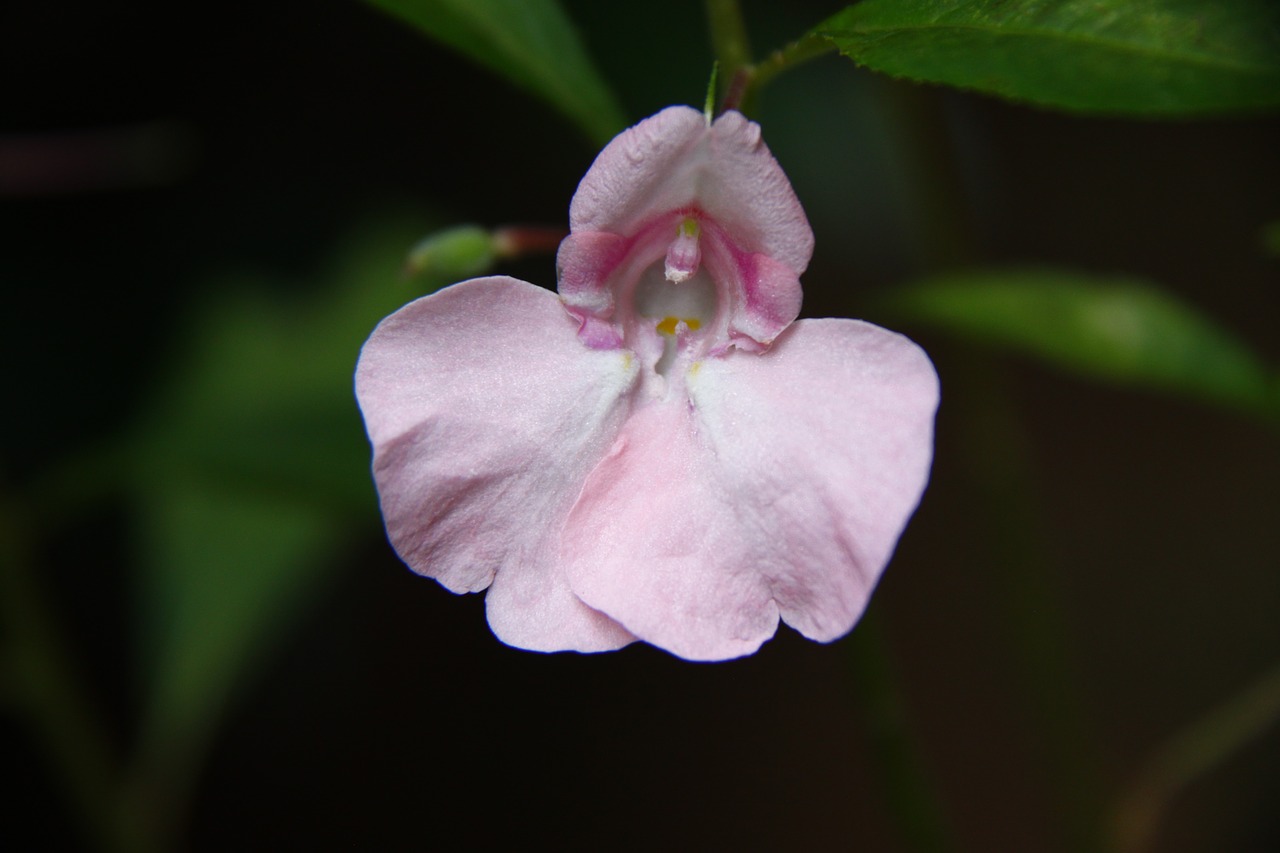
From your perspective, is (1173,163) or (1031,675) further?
(1173,163)

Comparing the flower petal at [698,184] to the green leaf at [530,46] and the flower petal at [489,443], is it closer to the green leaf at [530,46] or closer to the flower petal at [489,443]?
the flower petal at [489,443]

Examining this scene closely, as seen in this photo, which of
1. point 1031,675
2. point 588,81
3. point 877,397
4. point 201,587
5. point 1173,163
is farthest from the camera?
point 1173,163

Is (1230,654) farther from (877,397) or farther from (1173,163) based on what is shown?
(877,397)

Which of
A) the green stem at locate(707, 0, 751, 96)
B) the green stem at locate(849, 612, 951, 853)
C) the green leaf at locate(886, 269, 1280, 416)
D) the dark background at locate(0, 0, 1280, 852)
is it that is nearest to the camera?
the green stem at locate(707, 0, 751, 96)

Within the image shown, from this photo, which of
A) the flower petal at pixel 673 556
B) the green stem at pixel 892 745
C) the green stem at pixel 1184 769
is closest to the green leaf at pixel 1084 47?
the flower petal at pixel 673 556

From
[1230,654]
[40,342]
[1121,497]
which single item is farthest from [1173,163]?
[40,342]

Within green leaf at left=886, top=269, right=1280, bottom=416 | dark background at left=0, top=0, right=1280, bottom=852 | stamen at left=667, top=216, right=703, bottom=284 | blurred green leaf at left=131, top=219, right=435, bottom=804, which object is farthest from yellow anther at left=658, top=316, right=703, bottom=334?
dark background at left=0, top=0, right=1280, bottom=852

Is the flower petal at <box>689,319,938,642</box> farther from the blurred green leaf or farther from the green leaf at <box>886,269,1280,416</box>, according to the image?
the blurred green leaf
